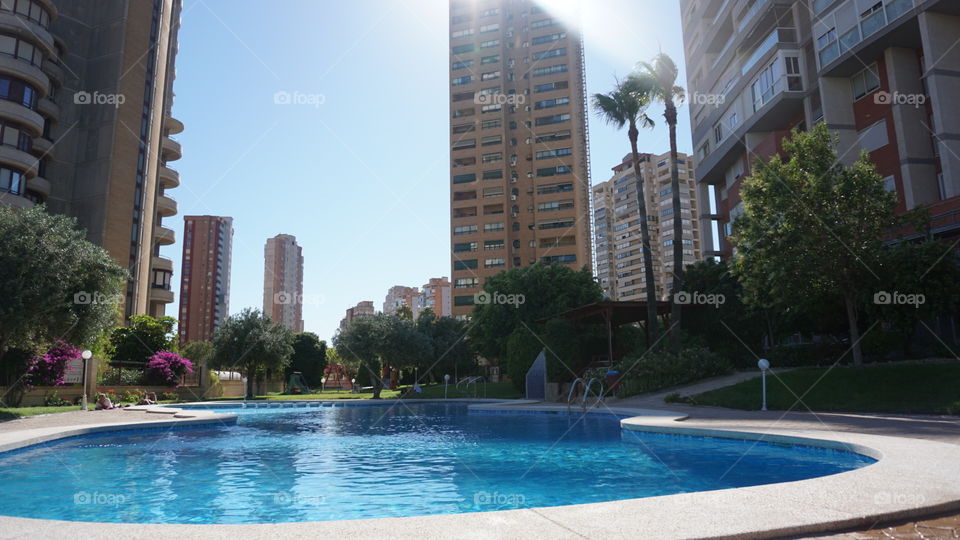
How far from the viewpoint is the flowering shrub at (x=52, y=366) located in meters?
27.0

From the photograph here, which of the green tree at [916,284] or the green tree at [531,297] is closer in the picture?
the green tree at [916,284]

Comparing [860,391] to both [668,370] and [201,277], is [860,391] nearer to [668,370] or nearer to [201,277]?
[668,370]

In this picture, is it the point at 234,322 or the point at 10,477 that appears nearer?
the point at 10,477

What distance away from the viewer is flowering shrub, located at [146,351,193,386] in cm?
3659

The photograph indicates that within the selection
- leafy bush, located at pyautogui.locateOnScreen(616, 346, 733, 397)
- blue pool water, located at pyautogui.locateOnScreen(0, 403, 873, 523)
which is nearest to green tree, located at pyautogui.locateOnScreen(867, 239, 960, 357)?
leafy bush, located at pyautogui.locateOnScreen(616, 346, 733, 397)

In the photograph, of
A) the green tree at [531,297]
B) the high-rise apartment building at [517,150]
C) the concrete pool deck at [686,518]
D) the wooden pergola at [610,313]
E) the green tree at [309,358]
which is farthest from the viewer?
the high-rise apartment building at [517,150]

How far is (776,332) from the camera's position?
3030cm

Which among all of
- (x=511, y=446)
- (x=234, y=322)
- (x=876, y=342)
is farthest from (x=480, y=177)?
(x=511, y=446)

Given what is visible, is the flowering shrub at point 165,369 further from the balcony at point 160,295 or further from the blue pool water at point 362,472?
the balcony at point 160,295

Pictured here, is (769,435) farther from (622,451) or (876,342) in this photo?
(876,342)

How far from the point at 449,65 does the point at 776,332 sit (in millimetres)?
76180

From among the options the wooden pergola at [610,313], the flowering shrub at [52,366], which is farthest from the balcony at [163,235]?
the wooden pergola at [610,313]

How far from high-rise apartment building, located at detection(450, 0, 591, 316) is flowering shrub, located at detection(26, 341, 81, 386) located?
5553 cm

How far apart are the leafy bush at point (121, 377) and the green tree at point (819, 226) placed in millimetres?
34609
